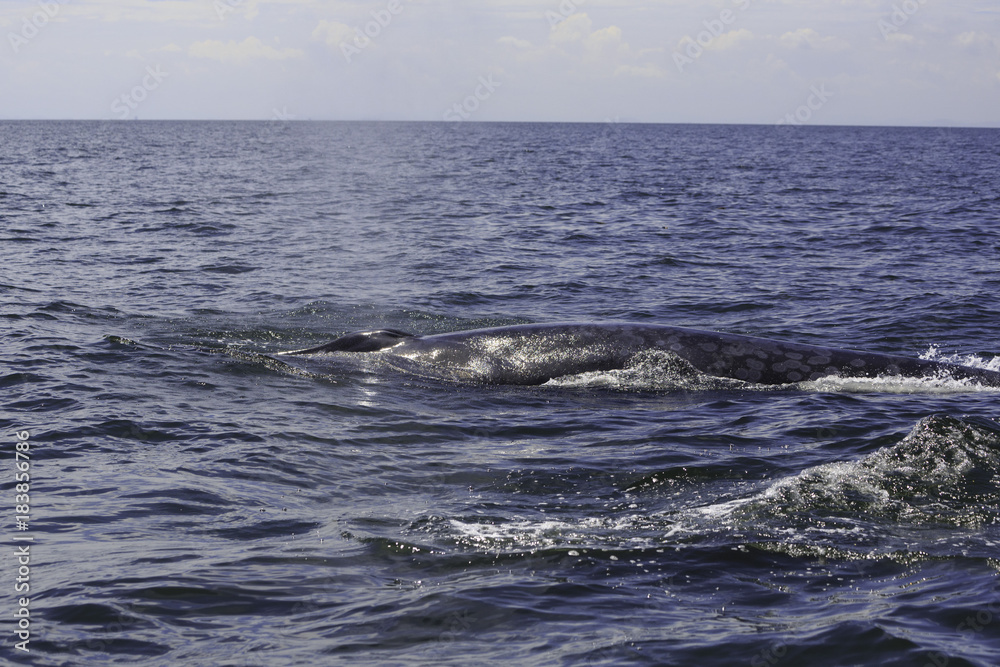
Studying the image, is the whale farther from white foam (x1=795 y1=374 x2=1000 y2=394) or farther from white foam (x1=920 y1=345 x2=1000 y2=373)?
white foam (x1=920 y1=345 x2=1000 y2=373)

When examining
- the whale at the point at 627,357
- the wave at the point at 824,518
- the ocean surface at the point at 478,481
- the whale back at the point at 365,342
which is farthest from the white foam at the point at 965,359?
the whale back at the point at 365,342

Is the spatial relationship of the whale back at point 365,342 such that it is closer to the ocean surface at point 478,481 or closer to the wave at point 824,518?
the ocean surface at point 478,481

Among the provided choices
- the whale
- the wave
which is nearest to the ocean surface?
the wave

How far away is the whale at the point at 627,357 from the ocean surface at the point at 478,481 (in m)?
0.27

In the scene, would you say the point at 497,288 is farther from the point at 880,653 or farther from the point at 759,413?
the point at 880,653

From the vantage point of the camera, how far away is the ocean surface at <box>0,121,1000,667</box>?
209 inches

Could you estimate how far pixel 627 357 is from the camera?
1116 centimetres

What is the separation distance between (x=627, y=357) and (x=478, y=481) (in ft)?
12.1

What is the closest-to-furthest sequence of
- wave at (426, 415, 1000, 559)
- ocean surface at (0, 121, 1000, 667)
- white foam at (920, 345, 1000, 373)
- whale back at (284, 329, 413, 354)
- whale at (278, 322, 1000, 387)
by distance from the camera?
ocean surface at (0, 121, 1000, 667) → wave at (426, 415, 1000, 559) → whale at (278, 322, 1000, 387) → whale back at (284, 329, 413, 354) → white foam at (920, 345, 1000, 373)

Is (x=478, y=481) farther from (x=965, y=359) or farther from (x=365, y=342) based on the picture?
(x=965, y=359)

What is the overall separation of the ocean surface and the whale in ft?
0.88

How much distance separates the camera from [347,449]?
8.95 metres

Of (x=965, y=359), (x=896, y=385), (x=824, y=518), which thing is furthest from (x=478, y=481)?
(x=965, y=359)

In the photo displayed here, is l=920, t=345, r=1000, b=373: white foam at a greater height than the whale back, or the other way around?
the whale back
